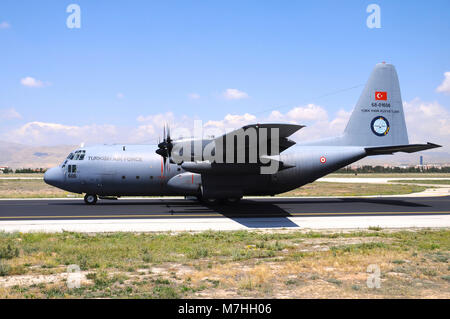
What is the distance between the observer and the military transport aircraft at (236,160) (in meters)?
19.9

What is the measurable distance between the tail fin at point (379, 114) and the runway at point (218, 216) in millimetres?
4558

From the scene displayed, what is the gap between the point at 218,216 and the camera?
19.1 m

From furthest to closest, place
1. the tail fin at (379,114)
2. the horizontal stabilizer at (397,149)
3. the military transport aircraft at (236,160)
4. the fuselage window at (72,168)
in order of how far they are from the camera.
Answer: the tail fin at (379,114)
the fuselage window at (72,168)
the horizontal stabilizer at (397,149)
the military transport aircraft at (236,160)

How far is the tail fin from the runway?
15.0 feet

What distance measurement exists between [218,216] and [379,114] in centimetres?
1398

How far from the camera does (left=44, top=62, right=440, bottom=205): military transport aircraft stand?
1991 centimetres

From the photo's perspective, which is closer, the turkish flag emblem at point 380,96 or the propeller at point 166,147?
the propeller at point 166,147

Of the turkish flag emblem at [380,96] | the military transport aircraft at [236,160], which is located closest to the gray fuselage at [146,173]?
the military transport aircraft at [236,160]

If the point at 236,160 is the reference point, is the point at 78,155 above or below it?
above

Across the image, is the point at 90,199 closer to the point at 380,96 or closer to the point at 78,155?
the point at 78,155

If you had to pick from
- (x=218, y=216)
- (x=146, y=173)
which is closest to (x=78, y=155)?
(x=146, y=173)

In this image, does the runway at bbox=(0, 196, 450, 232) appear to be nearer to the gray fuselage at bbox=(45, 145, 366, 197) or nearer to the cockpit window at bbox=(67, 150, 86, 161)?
the gray fuselage at bbox=(45, 145, 366, 197)

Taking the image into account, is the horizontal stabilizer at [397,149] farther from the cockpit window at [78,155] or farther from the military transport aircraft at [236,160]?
the cockpit window at [78,155]
